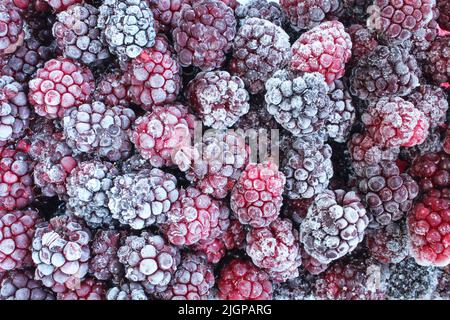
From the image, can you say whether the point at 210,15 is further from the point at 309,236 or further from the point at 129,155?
the point at 309,236

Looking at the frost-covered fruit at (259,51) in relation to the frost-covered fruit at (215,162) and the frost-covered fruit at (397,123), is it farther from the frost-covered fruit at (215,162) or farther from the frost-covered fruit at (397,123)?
the frost-covered fruit at (397,123)

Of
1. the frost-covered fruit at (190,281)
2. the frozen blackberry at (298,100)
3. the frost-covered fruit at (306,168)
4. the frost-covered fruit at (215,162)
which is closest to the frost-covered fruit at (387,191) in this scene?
the frost-covered fruit at (306,168)

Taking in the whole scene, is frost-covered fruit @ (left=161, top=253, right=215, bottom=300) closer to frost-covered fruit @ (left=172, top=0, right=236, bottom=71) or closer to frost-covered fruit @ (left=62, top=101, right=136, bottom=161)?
frost-covered fruit @ (left=62, top=101, right=136, bottom=161)

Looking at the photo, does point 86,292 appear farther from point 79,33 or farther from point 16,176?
point 79,33

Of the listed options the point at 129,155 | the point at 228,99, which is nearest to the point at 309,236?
the point at 228,99

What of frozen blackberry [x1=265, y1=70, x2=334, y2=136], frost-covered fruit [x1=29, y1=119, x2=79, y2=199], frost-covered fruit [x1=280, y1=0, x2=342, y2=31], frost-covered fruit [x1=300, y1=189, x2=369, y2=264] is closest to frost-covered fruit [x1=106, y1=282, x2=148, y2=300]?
frost-covered fruit [x1=29, y1=119, x2=79, y2=199]

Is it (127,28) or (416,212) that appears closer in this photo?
(127,28)
